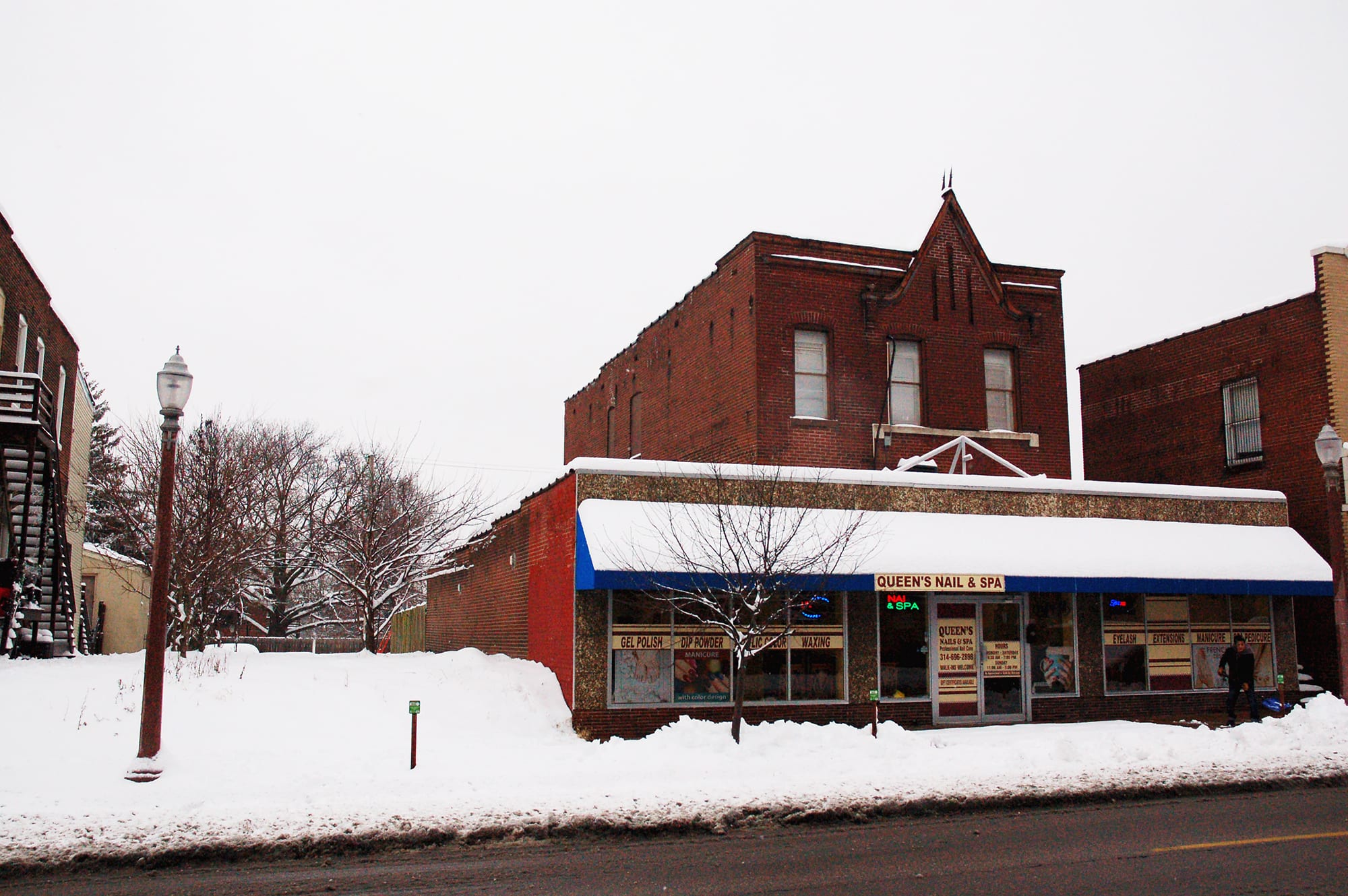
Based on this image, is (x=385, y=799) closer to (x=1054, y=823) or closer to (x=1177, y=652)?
(x=1054, y=823)

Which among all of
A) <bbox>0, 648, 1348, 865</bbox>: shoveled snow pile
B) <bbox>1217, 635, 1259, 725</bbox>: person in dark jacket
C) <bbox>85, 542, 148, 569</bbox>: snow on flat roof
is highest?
<bbox>85, 542, 148, 569</bbox>: snow on flat roof

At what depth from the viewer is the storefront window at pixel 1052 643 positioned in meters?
19.0

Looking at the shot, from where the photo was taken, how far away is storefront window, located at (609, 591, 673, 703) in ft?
54.6

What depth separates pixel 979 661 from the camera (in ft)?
61.3

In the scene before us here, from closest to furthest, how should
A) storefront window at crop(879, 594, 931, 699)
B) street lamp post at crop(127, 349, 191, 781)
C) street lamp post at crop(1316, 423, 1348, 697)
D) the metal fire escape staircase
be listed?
street lamp post at crop(127, 349, 191, 781)
street lamp post at crop(1316, 423, 1348, 697)
storefront window at crop(879, 594, 931, 699)
the metal fire escape staircase

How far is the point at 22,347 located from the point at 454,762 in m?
18.4

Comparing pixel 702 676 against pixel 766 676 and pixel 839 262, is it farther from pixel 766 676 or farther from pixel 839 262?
pixel 839 262

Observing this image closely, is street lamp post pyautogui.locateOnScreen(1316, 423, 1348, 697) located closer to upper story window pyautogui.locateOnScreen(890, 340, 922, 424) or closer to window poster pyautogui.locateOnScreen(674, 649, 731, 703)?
upper story window pyautogui.locateOnScreen(890, 340, 922, 424)

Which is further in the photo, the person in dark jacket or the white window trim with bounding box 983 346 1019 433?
the white window trim with bounding box 983 346 1019 433

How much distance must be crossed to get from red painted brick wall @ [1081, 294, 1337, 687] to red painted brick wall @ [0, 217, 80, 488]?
87.3 feet

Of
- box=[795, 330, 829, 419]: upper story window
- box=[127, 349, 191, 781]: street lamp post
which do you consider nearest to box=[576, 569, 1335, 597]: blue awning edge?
box=[127, 349, 191, 781]: street lamp post

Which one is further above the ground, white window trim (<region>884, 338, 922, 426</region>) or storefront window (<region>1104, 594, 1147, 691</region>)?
white window trim (<region>884, 338, 922, 426</region>)

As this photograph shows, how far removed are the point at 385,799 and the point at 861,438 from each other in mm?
14118

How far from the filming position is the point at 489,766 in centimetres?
1310
